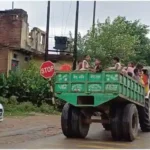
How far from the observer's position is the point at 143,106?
42.6ft

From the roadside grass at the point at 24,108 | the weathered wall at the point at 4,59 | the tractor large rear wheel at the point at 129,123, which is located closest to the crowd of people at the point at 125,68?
the tractor large rear wheel at the point at 129,123

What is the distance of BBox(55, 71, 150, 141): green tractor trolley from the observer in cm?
1033

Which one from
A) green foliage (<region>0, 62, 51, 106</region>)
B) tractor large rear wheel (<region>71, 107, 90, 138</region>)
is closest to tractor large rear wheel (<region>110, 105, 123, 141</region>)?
tractor large rear wheel (<region>71, 107, 90, 138</region>)

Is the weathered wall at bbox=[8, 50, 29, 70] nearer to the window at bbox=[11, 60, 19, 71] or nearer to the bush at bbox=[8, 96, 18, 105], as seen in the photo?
the window at bbox=[11, 60, 19, 71]

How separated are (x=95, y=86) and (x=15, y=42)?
18.7 meters

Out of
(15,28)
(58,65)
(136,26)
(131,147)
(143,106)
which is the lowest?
(131,147)

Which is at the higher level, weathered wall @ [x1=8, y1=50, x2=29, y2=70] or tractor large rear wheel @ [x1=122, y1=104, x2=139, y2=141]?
weathered wall @ [x1=8, y1=50, x2=29, y2=70]

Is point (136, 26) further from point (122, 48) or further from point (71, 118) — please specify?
point (71, 118)

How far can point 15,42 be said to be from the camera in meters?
28.4

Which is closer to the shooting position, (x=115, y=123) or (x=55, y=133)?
(x=115, y=123)

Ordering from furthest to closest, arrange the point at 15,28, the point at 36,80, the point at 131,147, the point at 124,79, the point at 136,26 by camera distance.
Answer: the point at 136,26, the point at 15,28, the point at 36,80, the point at 124,79, the point at 131,147

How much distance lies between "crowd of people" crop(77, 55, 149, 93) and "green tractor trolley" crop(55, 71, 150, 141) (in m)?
0.32

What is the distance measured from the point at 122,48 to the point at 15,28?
905 centimetres

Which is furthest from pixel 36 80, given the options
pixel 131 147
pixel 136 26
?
pixel 136 26
